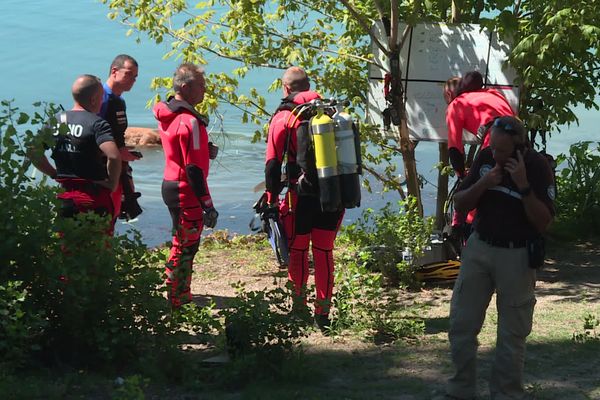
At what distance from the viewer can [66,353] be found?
5332 millimetres

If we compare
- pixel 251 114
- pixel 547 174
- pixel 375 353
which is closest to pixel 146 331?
pixel 375 353

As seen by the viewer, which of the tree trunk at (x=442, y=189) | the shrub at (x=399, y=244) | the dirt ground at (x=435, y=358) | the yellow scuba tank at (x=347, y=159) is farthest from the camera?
the tree trunk at (x=442, y=189)

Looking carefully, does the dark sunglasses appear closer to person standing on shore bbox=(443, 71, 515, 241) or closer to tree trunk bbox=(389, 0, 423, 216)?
person standing on shore bbox=(443, 71, 515, 241)

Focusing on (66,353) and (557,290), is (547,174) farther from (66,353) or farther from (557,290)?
(557,290)

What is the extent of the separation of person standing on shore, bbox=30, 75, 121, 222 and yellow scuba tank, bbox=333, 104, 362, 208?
1388mm

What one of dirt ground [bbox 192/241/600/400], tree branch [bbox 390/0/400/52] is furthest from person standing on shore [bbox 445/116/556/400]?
tree branch [bbox 390/0/400/52]

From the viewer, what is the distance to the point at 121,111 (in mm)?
7219

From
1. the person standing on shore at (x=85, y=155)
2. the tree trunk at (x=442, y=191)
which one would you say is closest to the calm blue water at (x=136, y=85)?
the tree trunk at (x=442, y=191)

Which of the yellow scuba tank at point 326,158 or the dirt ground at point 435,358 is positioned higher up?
the yellow scuba tank at point 326,158

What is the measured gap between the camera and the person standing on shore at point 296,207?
6.68 m

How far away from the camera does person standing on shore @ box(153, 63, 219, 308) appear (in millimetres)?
6828

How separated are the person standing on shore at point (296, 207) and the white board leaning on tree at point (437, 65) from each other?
2.43 m

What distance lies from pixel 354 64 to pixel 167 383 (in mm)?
5107

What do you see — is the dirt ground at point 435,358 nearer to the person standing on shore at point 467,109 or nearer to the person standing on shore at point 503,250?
the person standing on shore at point 503,250
